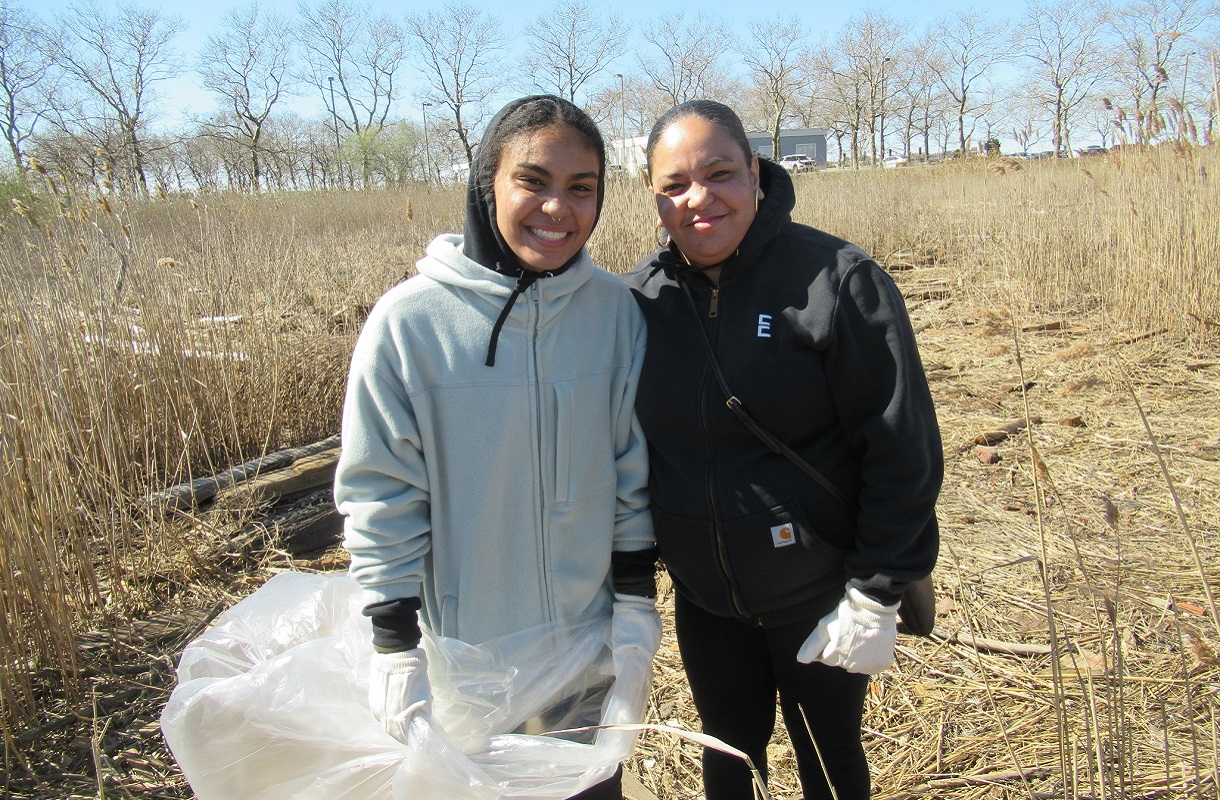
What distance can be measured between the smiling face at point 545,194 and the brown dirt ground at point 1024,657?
2.56 ft

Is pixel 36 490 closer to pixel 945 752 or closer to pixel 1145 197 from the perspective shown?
pixel 945 752

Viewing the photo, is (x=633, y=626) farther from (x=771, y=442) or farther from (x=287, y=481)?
(x=287, y=481)

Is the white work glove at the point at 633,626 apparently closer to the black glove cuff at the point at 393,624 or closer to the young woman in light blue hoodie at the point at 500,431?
the young woman in light blue hoodie at the point at 500,431

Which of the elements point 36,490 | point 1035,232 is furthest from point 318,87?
point 36,490

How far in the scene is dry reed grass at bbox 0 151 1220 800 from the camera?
6.46 feet

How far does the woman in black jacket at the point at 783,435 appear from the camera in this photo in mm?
1302

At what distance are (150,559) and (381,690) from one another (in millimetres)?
2059

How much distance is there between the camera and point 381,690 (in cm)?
133

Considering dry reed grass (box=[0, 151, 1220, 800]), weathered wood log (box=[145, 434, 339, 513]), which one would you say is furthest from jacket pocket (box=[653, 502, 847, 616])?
weathered wood log (box=[145, 434, 339, 513])

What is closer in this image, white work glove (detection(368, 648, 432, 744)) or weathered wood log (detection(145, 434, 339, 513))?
white work glove (detection(368, 648, 432, 744))

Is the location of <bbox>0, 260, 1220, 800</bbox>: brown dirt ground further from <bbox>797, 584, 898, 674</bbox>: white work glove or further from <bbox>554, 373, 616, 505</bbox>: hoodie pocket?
<bbox>554, 373, 616, 505</bbox>: hoodie pocket

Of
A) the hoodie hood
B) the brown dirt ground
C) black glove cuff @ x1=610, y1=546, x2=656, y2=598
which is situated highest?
the hoodie hood

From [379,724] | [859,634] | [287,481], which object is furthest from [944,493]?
[287,481]

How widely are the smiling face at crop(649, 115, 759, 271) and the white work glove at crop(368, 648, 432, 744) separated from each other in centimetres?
94
